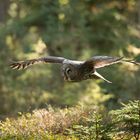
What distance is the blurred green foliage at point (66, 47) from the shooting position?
27.1 meters

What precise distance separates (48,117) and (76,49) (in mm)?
15897

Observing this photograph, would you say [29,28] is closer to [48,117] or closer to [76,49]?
[76,49]

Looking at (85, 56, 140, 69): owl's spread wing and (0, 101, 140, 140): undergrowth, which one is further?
(0, 101, 140, 140): undergrowth

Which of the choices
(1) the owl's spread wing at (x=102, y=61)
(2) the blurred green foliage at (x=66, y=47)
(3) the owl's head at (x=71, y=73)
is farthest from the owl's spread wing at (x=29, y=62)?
(2) the blurred green foliage at (x=66, y=47)

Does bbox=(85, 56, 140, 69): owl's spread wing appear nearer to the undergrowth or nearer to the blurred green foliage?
the undergrowth

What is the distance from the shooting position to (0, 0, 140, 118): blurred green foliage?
Answer: 2709cm

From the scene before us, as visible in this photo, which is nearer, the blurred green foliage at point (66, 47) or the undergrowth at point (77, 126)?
the undergrowth at point (77, 126)

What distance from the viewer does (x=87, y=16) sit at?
98.0 ft

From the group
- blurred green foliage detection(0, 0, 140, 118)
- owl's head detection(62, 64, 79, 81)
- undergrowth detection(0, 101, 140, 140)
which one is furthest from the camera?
blurred green foliage detection(0, 0, 140, 118)

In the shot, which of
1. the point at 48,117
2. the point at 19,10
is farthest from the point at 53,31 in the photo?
the point at 48,117

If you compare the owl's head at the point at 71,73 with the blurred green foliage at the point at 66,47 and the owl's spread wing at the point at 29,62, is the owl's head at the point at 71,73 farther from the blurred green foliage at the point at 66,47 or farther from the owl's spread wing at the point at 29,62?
the blurred green foliage at the point at 66,47

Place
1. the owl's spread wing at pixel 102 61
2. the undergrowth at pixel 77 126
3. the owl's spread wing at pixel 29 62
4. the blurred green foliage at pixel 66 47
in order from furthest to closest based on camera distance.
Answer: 1. the blurred green foliage at pixel 66 47
2. the owl's spread wing at pixel 29 62
3. the undergrowth at pixel 77 126
4. the owl's spread wing at pixel 102 61

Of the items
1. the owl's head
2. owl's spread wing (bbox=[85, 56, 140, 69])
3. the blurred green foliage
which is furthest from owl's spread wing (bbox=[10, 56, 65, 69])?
the blurred green foliage

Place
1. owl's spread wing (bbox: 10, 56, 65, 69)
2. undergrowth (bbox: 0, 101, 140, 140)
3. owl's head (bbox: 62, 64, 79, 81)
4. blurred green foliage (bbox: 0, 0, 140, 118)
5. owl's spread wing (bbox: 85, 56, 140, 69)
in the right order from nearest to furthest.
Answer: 1. owl's spread wing (bbox: 85, 56, 140, 69)
2. undergrowth (bbox: 0, 101, 140, 140)
3. owl's head (bbox: 62, 64, 79, 81)
4. owl's spread wing (bbox: 10, 56, 65, 69)
5. blurred green foliage (bbox: 0, 0, 140, 118)
